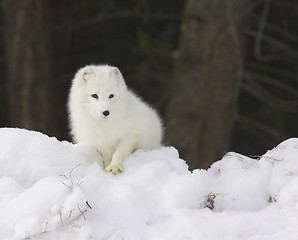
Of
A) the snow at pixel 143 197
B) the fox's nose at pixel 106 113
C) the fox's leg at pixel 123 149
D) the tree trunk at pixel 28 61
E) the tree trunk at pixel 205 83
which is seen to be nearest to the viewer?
the snow at pixel 143 197

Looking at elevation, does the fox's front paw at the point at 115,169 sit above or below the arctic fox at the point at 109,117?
below

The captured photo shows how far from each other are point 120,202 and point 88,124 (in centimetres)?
150

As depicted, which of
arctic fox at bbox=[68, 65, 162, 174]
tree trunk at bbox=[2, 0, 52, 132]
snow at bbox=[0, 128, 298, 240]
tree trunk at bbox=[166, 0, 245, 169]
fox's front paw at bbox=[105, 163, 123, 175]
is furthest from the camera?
tree trunk at bbox=[2, 0, 52, 132]

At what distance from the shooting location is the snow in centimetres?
328

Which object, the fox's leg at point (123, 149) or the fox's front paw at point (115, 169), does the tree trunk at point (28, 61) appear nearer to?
the fox's leg at point (123, 149)

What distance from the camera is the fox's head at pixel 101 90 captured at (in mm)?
4590

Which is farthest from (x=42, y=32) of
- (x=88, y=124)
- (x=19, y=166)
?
(x=19, y=166)

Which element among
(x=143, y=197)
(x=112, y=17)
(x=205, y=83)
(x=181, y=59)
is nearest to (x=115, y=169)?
(x=143, y=197)

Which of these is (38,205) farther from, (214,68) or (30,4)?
(30,4)

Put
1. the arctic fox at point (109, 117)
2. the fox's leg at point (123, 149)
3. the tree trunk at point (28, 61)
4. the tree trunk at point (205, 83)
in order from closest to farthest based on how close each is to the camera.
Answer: the fox's leg at point (123, 149), the arctic fox at point (109, 117), the tree trunk at point (205, 83), the tree trunk at point (28, 61)

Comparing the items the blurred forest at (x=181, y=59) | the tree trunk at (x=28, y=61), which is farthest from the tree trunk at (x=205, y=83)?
the tree trunk at (x=28, y=61)

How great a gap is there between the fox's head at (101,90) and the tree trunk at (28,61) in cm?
521

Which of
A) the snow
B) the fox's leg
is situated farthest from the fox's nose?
the snow

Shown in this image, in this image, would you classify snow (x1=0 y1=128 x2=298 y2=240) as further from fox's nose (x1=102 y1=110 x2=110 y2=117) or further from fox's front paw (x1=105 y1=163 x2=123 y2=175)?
fox's nose (x1=102 y1=110 x2=110 y2=117)
